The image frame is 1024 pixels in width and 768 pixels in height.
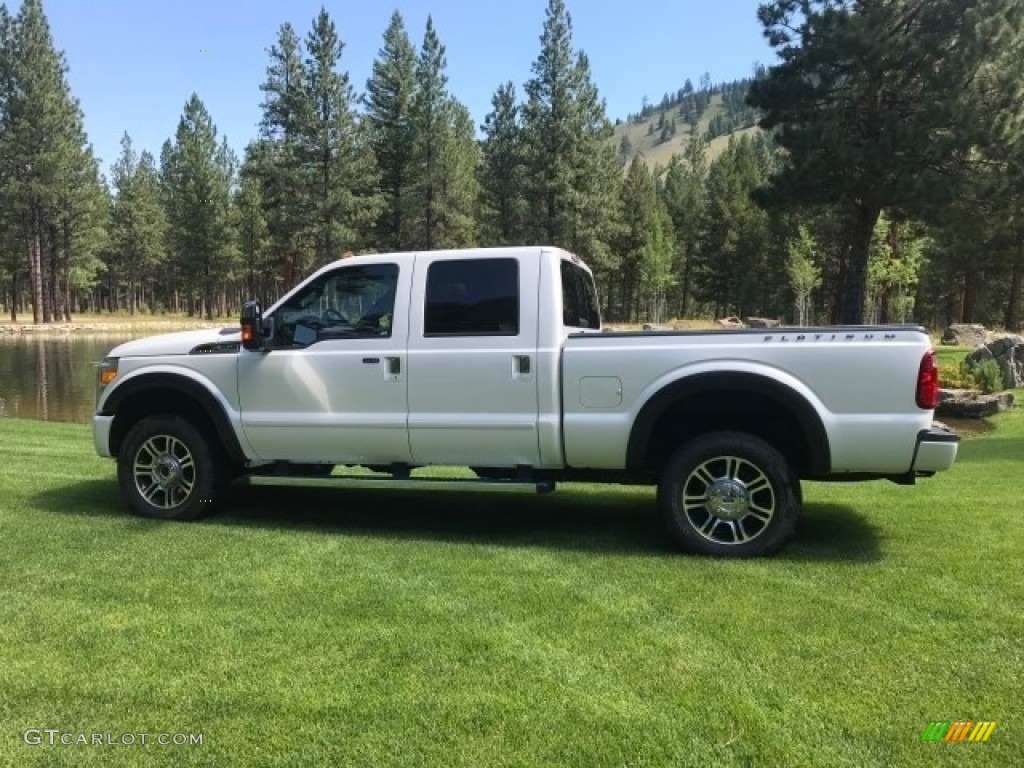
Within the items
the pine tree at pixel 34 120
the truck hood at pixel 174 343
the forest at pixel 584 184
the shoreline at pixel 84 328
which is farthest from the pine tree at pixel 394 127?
the truck hood at pixel 174 343

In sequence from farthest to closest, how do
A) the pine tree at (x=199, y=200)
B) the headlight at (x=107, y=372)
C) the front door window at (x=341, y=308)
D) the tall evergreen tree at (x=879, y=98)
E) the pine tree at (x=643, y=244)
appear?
the pine tree at (x=199, y=200) < the pine tree at (x=643, y=244) < the tall evergreen tree at (x=879, y=98) < the headlight at (x=107, y=372) < the front door window at (x=341, y=308)

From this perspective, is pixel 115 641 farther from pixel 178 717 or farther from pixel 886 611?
pixel 886 611

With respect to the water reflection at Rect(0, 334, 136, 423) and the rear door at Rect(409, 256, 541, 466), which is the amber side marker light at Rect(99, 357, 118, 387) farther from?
the water reflection at Rect(0, 334, 136, 423)

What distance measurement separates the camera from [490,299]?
5930 millimetres

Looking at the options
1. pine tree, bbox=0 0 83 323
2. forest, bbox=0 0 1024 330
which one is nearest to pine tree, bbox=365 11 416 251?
forest, bbox=0 0 1024 330

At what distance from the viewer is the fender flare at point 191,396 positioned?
6391 mm

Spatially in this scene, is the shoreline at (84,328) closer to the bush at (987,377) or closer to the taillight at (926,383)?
the bush at (987,377)

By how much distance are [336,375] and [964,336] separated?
30.1 metres

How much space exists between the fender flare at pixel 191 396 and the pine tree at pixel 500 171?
51885 millimetres

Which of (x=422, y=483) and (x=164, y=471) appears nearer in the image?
(x=422, y=483)

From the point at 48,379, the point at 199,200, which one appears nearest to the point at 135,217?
the point at 199,200

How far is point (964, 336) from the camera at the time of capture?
3030 cm

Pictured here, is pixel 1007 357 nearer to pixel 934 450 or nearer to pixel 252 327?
pixel 934 450

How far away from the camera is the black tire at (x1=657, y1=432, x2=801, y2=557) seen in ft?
17.7
